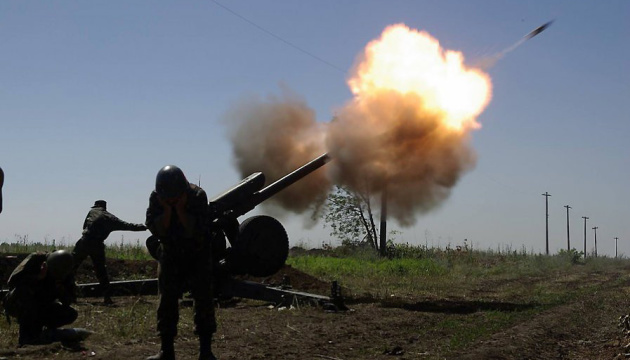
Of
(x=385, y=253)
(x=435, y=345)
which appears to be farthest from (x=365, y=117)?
(x=385, y=253)

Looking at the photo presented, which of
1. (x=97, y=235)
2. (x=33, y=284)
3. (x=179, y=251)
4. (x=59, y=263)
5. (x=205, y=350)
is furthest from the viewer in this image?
(x=97, y=235)

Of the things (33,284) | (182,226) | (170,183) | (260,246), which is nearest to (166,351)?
(182,226)

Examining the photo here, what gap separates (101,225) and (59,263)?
5.81 meters

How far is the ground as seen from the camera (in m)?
8.65

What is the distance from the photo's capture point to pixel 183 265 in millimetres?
7828

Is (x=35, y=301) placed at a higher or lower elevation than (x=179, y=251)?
lower

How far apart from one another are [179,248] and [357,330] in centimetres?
391

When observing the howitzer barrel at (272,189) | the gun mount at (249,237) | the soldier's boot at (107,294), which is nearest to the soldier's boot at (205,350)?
the gun mount at (249,237)

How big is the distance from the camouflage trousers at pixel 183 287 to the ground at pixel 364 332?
0.67 meters

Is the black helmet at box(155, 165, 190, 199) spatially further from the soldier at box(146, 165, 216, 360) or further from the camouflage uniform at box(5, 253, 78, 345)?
the camouflage uniform at box(5, 253, 78, 345)

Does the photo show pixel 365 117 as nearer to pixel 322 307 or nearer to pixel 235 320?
pixel 322 307

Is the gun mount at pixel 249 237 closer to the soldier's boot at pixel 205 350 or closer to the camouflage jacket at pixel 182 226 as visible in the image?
the camouflage jacket at pixel 182 226

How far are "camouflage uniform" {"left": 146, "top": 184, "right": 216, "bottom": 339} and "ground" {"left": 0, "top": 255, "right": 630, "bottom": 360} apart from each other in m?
0.69

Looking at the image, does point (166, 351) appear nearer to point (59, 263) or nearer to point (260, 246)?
point (59, 263)
